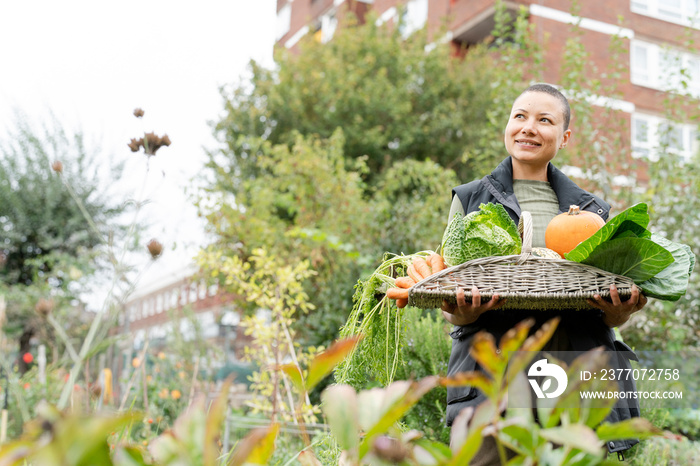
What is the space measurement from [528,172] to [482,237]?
1.94 ft

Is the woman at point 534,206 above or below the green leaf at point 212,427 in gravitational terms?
above

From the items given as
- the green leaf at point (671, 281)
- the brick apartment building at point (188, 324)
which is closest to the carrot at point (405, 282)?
the green leaf at point (671, 281)

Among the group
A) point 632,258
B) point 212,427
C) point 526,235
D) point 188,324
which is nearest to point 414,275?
point 526,235

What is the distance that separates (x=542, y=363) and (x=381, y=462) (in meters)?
1.05

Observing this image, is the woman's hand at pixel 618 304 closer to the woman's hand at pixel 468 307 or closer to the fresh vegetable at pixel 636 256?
the fresh vegetable at pixel 636 256

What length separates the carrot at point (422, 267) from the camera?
169 cm

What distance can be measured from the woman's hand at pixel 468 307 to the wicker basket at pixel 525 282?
1 centimetres

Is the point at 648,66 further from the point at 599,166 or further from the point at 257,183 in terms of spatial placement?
the point at 257,183

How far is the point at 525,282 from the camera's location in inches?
58.1

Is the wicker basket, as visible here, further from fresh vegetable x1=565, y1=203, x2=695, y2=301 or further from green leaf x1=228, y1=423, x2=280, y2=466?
green leaf x1=228, y1=423, x2=280, y2=466

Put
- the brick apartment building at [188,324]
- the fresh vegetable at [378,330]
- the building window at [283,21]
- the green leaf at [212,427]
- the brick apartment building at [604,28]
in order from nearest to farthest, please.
Answer: the green leaf at [212,427] → the fresh vegetable at [378,330] → the brick apartment building at [188,324] → the brick apartment building at [604,28] → the building window at [283,21]

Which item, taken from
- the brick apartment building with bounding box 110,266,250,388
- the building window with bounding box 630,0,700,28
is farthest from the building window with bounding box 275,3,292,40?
the building window with bounding box 630,0,700,28

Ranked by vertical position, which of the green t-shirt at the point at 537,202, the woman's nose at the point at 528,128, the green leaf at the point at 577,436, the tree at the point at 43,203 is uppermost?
the tree at the point at 43,203

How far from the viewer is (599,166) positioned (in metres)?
6.23
